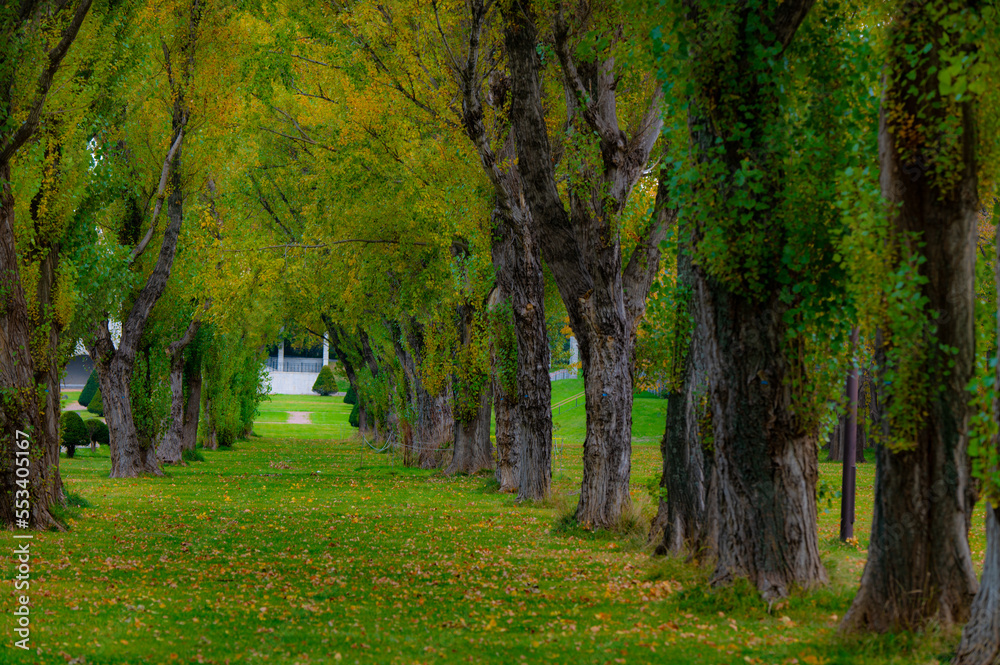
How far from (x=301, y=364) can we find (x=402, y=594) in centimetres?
10715

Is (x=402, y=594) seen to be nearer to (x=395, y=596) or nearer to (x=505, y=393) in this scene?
(x=395, y=596)

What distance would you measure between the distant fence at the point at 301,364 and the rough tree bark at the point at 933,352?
110 meters

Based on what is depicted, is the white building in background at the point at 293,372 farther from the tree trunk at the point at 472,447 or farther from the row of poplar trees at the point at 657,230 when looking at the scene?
the row of poplar trees at the point at 657,230

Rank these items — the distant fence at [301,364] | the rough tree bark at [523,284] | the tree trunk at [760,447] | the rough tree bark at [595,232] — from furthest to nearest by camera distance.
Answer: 1. the distant fence at [301,364]
2. the rough tree bark at [523,284]
3. the rough tree bark at [595,232]
4. the tree trunk at [760,447]

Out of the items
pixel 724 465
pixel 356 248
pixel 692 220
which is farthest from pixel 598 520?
pixel 356 248

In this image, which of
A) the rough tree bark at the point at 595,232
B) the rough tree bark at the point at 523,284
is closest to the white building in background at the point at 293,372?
the rough tree bark at the point at 523,284

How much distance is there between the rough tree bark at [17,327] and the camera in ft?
45.0

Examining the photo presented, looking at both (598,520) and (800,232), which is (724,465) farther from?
(598,520)

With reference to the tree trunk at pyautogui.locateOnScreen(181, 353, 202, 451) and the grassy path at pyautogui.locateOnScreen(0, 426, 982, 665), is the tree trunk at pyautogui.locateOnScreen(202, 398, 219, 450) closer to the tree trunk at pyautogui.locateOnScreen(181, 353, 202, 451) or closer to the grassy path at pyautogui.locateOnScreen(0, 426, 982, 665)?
the tree trunk at pyautogui.locateOnScreen(181, 353, 202, 451)

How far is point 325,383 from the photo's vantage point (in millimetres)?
104312

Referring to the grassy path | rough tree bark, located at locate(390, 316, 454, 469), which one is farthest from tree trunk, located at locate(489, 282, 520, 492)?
rough tree bark, located at locate(390, 316, 454, 469)

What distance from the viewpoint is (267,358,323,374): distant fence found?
376 feet

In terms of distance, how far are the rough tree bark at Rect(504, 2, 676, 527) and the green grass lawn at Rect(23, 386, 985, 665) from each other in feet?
4.53

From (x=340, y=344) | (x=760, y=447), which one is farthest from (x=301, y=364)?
(x=760, y=447)
